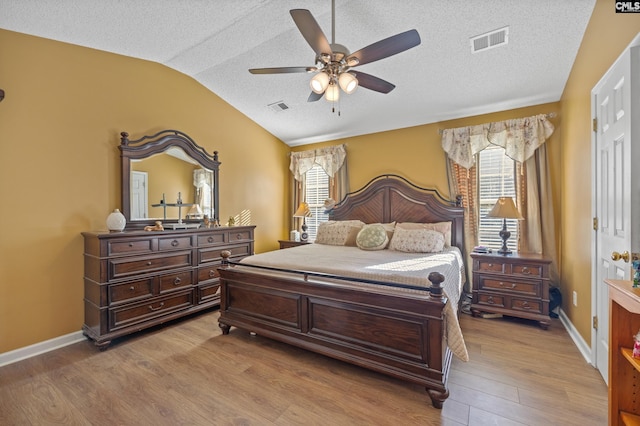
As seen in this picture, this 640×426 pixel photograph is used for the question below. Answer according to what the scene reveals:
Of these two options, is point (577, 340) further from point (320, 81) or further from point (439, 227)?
point (320, 81)

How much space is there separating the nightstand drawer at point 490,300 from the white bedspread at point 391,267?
64 cm

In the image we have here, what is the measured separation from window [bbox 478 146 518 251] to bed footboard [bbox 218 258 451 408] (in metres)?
2.30

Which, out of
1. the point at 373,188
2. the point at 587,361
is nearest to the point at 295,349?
the point at 587,361

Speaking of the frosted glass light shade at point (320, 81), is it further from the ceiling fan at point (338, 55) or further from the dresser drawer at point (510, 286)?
the dresser drawer at point (510, 286)

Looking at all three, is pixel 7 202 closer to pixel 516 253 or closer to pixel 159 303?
pixel 159 303

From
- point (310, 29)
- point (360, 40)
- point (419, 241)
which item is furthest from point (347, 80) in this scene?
point (419, 241)

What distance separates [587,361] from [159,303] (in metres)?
4.05

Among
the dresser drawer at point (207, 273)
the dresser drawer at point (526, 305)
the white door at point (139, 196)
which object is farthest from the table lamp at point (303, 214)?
the dresser drawer at point (526, 305)

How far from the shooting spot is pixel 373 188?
4.53m

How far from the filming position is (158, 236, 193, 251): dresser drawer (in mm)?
3098

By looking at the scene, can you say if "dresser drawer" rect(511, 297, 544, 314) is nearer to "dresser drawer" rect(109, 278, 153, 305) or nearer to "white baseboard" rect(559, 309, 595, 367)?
"white baseboard" rect(559, 309, 595, 367)

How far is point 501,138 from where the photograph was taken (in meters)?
3.63

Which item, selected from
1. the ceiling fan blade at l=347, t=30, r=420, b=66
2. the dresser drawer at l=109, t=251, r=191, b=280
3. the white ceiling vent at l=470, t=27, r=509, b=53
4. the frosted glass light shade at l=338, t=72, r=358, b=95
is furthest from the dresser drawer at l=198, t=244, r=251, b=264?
the white ceiling vent at l=470, t=27, r=509, b=53

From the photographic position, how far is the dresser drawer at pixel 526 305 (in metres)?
3.00
